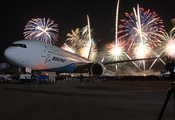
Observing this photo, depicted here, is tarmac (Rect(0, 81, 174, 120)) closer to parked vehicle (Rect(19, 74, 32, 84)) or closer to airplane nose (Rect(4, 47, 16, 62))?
airplane nose (Rect(4, 47, 16, 62))

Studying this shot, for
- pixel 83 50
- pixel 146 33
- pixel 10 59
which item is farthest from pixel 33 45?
pixel 83 50

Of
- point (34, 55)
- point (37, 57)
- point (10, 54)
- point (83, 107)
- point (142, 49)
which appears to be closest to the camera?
point (83, 107)

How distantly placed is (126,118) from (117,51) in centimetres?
2989

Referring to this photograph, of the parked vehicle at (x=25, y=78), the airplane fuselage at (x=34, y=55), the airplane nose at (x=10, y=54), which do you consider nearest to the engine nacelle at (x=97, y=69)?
the airplane fuselage at (x=34, y=55)

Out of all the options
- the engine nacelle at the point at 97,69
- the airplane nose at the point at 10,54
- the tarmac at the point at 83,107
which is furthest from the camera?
the engine nacelle at the point at 97,69

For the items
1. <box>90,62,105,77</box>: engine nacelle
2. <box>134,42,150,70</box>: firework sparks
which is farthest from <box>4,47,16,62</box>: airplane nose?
<box>134,42,150,70</box>: firework sparks

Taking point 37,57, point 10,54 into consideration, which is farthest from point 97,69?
point 10,54

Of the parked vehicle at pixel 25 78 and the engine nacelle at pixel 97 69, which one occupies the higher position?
the engine nacelle at pixel 97 69

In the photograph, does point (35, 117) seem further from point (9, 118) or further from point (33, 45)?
point (33, 45)

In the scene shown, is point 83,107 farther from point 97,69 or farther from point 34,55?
point 97,69

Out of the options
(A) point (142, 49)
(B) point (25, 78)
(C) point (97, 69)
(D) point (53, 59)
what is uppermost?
(A) point (142, 49)

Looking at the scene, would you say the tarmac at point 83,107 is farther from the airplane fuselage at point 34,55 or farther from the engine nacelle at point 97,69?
the engine nacelle at point 97,69

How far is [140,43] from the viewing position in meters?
27.7

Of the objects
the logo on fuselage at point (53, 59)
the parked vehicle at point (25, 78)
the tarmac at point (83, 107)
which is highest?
the logo on fuselage at point (53, 59)
